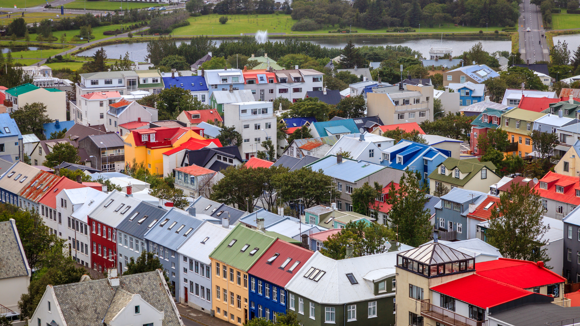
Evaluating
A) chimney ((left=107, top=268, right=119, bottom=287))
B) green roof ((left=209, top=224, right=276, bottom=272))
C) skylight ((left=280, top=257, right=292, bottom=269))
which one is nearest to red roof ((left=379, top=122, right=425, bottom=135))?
green roof ((left=209, top=224, right=276, bottom=272))

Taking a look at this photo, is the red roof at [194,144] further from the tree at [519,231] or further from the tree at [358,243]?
the tree at [519,231]

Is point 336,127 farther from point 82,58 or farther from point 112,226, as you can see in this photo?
point 82,58

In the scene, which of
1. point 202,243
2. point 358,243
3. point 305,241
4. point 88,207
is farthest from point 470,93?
point 358,243

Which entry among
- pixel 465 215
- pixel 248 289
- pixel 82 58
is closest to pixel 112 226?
pixel 248 289

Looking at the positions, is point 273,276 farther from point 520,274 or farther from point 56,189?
point 56,189

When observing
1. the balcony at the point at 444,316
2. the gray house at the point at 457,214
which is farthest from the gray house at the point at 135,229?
the balcony at the point at 444,316
